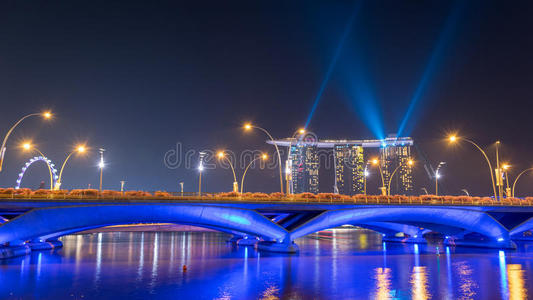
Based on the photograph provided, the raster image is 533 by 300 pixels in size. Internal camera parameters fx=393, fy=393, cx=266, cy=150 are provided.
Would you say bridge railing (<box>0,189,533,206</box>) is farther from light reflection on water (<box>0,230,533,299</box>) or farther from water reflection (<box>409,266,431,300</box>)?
water reflection (<box>409,266,431,300</box>)

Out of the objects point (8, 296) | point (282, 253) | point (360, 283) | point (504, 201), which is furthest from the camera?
point (504, 201)

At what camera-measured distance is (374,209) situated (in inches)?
2346

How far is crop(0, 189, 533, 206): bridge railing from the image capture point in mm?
44625

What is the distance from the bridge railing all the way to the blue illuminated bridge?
38cm

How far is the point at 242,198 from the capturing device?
53.0 m

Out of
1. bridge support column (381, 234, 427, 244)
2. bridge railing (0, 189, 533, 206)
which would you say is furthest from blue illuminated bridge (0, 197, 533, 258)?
bridge support column (381, 234, 427, 244)

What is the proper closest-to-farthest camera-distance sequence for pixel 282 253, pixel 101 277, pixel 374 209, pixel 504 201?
pixel 101 277 < pixel 282 253 < pixel 374 209 < pixel 504 201

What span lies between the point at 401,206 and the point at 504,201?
21279 mm

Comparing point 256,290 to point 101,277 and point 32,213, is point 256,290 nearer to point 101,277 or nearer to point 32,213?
point 101,277

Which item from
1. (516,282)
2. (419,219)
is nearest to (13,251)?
(516,282)

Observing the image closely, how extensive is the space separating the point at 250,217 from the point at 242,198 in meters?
2.81

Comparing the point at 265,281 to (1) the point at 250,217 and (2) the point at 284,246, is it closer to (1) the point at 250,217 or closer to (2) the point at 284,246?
(1) the point at 250,217

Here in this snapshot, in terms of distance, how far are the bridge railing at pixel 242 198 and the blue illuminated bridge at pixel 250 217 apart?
1.23 feet

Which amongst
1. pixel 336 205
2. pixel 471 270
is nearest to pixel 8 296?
pixel 471 270
